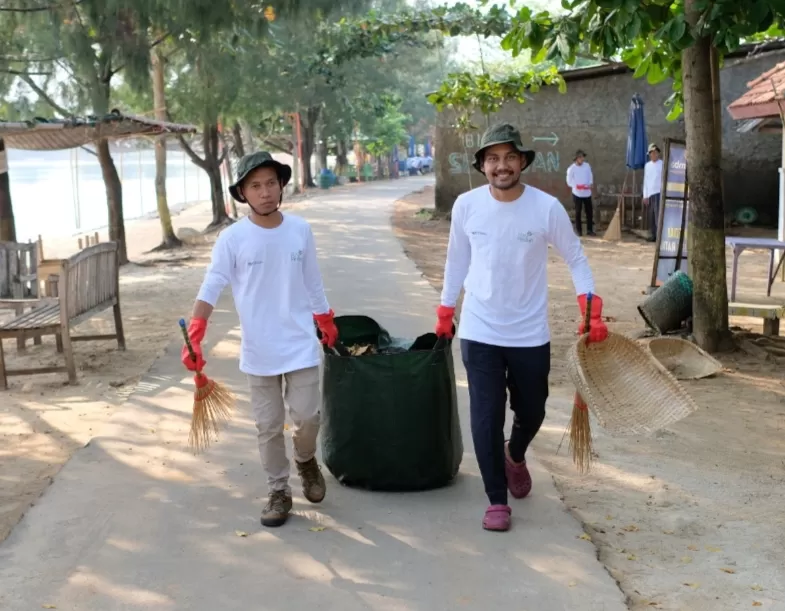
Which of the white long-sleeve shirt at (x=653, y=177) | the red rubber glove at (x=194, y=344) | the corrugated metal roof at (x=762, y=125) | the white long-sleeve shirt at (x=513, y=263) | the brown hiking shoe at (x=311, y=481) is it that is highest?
the corrugated metal roof at (x=762, y=125)

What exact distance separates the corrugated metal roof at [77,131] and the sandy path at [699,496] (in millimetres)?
6211

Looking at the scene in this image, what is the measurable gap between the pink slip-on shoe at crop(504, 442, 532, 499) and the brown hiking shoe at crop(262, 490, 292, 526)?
3.39 ft

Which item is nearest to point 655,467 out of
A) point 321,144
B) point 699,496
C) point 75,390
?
point 699,496

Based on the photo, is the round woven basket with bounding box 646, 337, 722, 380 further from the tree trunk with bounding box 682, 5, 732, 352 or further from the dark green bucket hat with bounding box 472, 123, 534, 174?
the dark green bucket hat with bounding box 472, 123, 534, 174

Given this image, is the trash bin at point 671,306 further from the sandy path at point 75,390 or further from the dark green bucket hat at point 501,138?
the dark green bucket hat at point 501,138

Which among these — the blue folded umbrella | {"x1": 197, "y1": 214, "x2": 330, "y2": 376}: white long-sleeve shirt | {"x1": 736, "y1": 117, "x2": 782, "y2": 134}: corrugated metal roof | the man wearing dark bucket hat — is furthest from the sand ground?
the blue folded umbrella

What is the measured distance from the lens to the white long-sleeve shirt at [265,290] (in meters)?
4.26

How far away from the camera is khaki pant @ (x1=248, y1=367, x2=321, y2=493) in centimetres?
437

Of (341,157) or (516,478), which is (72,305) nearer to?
(516,478)

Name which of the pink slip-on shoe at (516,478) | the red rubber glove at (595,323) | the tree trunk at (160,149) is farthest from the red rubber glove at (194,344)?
the tree trunk at (160,149)

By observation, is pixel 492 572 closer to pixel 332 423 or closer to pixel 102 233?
pixel 332 423

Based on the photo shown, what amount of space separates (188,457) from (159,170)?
16150mm

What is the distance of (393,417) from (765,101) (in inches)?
301

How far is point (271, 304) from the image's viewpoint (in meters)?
4.29
